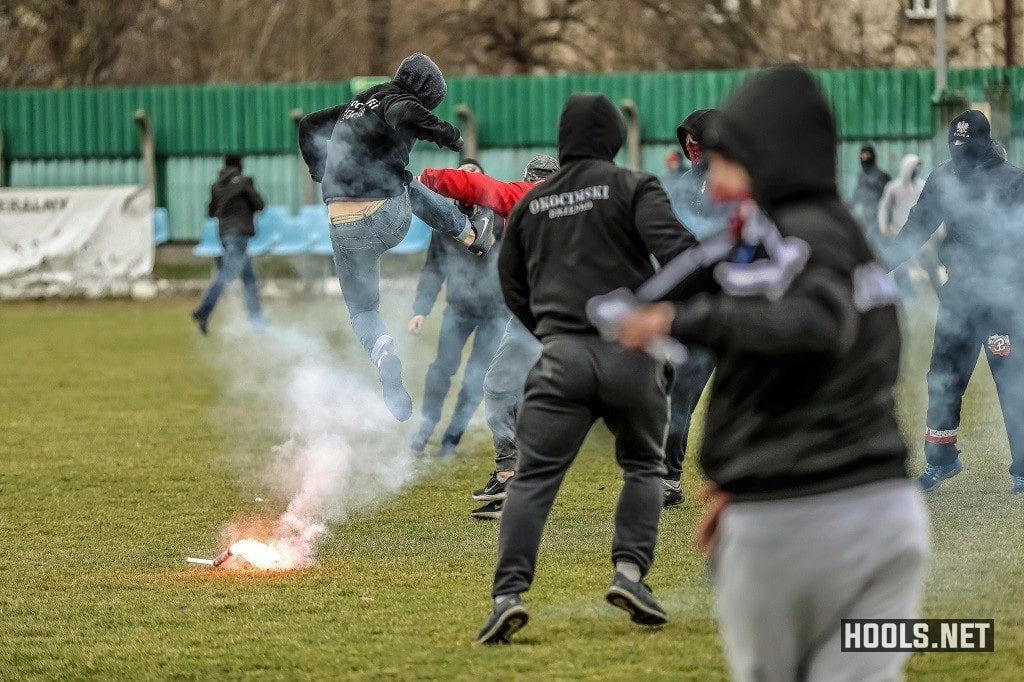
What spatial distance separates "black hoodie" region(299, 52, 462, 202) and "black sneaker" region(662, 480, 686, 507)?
1.98 meters

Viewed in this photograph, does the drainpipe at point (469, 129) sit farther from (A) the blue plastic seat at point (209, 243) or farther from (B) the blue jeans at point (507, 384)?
(B) the blue jeans at point (507, 384)

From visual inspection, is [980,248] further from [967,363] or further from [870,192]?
[870,192]

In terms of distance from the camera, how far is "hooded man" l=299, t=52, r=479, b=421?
6991 millimetres

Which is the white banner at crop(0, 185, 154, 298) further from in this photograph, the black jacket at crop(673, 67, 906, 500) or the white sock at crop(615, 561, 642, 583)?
the black jacket at crop(673, 67, 906, 500)

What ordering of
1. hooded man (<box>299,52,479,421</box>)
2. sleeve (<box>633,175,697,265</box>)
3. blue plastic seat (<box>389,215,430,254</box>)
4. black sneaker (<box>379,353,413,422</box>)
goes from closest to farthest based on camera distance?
1. sleeve (<box>633,175,697,265</box>)
2. hooded man (<box>299,52,479,421</box>)
3. black sneaker (<box>379,353,413,422</box>)
4. blue plastic seat (<box>389,215,430,254</box>)

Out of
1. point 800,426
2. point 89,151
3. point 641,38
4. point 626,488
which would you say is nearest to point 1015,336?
point 626,488

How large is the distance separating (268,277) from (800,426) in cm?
1969

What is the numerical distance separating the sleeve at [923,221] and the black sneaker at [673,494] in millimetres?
1534

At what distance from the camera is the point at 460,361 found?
9.55m

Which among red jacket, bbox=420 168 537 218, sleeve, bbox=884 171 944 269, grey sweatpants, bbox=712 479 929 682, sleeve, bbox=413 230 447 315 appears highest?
red jacket, bbox=420 168 537 218

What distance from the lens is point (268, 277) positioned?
2220 cm

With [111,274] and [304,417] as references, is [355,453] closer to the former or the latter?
[304,417]

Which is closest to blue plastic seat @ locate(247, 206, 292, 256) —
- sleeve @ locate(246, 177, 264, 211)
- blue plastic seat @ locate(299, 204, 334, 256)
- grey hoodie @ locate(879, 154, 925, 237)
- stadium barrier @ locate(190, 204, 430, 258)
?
stadium barrier @ locate(190, 204, 430, 258)

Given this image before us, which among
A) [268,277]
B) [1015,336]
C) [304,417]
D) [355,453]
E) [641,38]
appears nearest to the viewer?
[1015,336]
